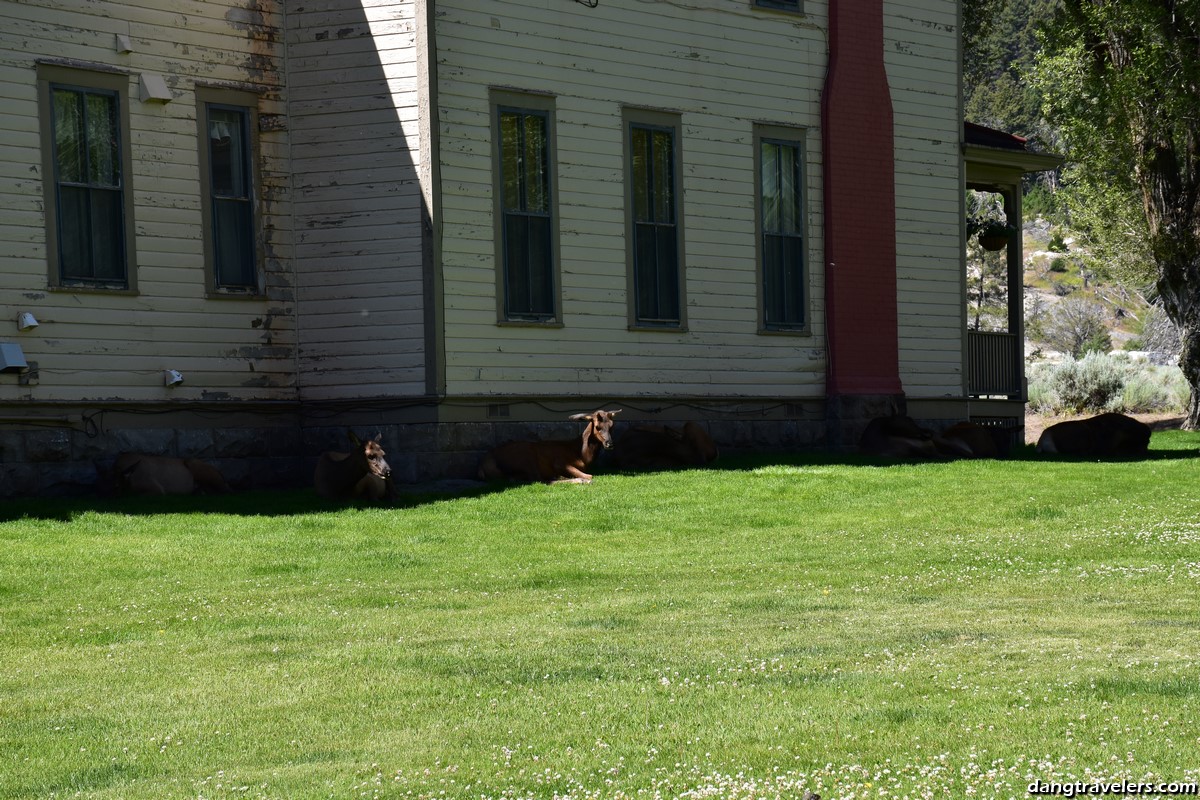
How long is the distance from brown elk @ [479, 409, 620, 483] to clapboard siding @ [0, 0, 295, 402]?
287cm

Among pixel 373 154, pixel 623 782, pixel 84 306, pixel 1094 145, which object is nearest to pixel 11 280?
pixel 84 306

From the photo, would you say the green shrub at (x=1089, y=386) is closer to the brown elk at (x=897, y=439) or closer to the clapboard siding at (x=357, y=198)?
the brown elk at (x=897, y=439)

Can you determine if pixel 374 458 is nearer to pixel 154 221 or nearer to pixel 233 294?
pixel 233 294

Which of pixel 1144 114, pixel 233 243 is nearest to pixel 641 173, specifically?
→ pixel 233 243

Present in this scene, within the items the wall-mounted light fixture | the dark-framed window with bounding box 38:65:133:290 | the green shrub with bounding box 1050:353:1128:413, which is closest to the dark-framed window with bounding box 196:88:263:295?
the dark-framed window with bounding box 38:65:133:290

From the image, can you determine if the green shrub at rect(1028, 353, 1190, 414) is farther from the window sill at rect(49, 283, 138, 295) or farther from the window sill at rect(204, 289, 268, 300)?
the window sill at rect(49, 283, 138, 295)

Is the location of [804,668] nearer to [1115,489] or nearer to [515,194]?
[1115,489]

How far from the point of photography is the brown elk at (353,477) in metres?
16.9

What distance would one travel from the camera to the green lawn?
20.3 ft

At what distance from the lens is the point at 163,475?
17438mm

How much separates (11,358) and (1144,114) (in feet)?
73.8

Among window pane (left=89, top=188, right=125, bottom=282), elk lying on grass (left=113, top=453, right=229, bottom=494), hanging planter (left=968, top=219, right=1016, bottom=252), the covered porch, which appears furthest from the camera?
the covered porch

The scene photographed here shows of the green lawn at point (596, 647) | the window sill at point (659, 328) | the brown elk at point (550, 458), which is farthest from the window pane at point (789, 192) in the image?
the green lawn at point (596, 647)

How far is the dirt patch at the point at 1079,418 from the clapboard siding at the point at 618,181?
41.1 feet
